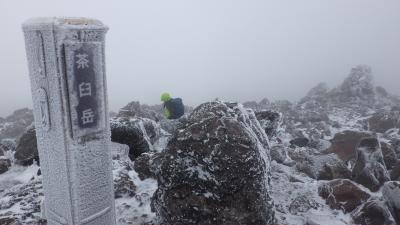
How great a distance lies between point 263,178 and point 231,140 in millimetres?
742

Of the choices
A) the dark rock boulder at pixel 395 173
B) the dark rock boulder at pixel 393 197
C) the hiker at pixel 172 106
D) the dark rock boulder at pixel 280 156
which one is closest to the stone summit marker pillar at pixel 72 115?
the dark rock boulder at pixel 393 197

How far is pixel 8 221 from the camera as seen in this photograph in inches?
209

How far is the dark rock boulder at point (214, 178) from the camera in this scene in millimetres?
4719

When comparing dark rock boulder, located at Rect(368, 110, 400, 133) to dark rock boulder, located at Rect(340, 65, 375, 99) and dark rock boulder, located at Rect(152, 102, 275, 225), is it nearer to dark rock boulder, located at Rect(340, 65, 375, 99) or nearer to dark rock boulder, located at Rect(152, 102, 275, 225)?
dark rock boulder, located at Rect(340, 65, 375, 99)

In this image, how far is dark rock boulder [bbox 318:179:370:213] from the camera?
632 centimetres

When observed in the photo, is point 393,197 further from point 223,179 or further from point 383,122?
point 383,122

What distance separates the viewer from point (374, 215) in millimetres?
5875

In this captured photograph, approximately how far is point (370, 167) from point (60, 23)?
738 cm

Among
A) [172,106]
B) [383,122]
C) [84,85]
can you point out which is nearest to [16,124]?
[172,106]

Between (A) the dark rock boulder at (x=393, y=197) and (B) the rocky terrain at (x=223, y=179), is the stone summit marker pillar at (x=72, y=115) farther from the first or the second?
(A) the dark rock boulder at (x=393, y=197)

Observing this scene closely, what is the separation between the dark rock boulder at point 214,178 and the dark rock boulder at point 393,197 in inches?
107

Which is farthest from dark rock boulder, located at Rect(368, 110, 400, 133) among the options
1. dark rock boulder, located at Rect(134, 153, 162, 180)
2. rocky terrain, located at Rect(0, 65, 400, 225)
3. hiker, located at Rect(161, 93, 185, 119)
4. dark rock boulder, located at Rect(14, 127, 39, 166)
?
dark rock boulder, located at Rect(14, 127, 39, 166)

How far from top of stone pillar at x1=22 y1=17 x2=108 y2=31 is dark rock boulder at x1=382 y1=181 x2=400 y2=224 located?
5905mm

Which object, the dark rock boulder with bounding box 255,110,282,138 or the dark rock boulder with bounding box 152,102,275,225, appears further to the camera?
the dark rock boulder with bounding box 255,110,282,138
